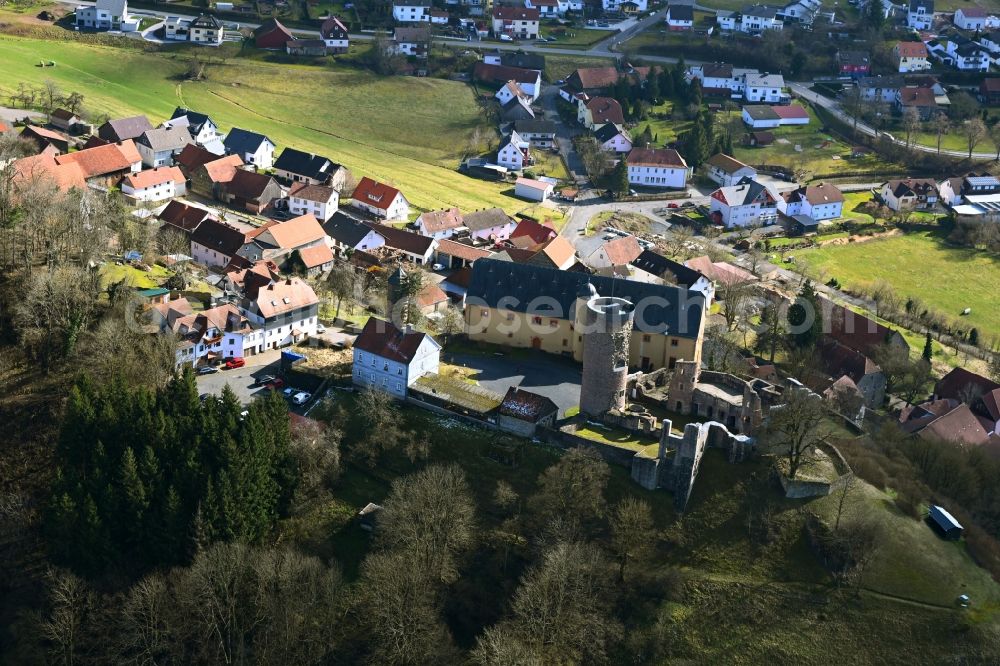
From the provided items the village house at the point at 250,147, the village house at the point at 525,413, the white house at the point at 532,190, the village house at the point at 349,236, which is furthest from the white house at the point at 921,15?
the village house at the point at 525,413

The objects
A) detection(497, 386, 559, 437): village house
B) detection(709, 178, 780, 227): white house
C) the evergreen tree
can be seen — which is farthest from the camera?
detection(709, 178, 780, 227): white house

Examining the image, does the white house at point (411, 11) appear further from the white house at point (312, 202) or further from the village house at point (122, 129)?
the white house at point (312, 202)

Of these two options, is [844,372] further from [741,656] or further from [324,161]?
[324,161]

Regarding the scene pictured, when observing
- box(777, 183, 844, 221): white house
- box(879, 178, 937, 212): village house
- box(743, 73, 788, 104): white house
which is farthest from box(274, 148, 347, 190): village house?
box(743, 73, 788, 104): white house

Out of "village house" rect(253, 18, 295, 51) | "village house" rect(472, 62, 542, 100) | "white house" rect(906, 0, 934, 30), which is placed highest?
"white house" rect(906, 0, 934, 30)

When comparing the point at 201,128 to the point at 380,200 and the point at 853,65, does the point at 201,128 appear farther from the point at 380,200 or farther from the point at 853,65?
the point at 853,65

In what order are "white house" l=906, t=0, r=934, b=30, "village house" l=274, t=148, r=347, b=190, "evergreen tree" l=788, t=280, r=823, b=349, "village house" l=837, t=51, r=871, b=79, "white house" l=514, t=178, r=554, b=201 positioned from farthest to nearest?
"white house" l=906, t=0, r=934, b=30 < "village house" l=837, t=51, r=871, b=79 < "white house" l=514, t=178, r=554, b=201 < "village house" l=274, t=148, r=347, b=190 < "evergreen tree" l=788, t=280, r=823, b=349

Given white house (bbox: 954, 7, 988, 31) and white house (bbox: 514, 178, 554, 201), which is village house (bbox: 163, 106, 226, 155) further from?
white house (bbox: 954, 7, 988, 31)
